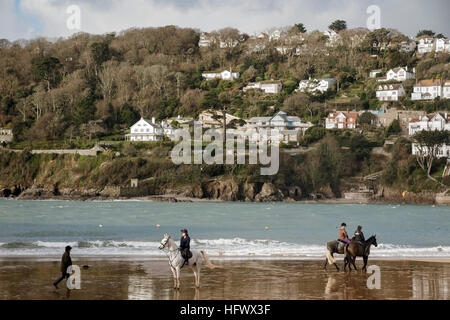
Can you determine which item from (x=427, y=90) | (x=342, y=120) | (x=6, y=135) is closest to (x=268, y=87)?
(x=342, y=120)

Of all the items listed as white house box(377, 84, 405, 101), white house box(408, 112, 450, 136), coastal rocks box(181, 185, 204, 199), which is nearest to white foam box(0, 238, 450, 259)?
coastal rocks box(181, 185, 204, 199)

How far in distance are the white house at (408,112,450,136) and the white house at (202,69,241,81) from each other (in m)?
35.9

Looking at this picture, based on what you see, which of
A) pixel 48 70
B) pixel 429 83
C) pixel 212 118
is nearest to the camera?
pixel 212 118

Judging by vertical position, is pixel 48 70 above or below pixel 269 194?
above

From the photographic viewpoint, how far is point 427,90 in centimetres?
8031

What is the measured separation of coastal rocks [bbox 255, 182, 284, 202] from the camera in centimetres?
5644

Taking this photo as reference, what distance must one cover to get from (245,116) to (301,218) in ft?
136

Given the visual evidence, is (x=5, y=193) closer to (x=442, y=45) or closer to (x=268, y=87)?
(x=268, y=87)

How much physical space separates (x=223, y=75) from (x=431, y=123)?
39981 mm

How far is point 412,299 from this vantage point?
10891mm

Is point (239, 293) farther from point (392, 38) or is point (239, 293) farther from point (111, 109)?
point (392, 38)

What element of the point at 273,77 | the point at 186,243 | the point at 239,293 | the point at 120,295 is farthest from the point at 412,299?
the point at 273,77

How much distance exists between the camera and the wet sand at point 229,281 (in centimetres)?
1115

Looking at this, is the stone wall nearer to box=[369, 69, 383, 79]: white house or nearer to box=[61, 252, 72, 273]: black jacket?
box=[369, 69, 383, 79]: white house
